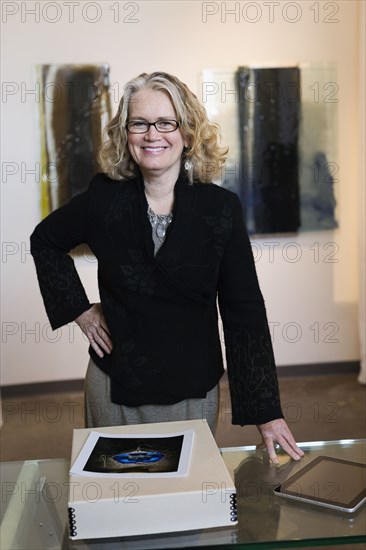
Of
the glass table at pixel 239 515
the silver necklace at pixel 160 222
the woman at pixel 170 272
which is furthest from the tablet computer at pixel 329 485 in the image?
the silver necklace at pixel 160 222

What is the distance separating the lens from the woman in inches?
81.3

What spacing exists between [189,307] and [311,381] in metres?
3.53

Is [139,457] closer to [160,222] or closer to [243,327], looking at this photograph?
[243,327]

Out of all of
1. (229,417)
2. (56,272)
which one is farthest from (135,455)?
(229,417)

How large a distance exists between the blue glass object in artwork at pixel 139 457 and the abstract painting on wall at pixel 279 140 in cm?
368

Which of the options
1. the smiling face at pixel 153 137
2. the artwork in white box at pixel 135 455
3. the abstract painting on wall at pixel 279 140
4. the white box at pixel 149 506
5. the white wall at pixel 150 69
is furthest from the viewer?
the abstract painting on wall at pixel 279 140

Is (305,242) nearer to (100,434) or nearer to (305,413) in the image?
(305,413)

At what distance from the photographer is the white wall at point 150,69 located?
16.3 feet

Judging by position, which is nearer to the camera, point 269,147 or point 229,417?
Result: point 229,417

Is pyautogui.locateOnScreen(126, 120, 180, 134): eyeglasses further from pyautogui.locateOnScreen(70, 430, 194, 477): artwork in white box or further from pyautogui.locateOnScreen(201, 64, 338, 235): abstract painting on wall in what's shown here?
pyautogui.locateOnScreen(201, 64, 338, 235): abstract painting on wall

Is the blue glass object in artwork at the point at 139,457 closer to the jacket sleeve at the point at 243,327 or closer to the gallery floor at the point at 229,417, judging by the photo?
the jacket sleeve at the point at 243,327

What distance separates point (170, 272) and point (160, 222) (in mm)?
162

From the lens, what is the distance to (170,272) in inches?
81.7

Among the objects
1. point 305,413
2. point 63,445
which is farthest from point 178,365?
point 305,413
